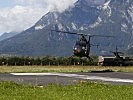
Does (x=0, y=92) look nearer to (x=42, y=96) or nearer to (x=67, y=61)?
(x=42, y=96)

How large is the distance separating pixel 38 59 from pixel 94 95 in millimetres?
93407

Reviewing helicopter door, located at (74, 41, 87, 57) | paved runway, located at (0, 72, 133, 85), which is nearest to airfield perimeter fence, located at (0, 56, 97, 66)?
helicopter door, located at (74, 41, 87, 57)

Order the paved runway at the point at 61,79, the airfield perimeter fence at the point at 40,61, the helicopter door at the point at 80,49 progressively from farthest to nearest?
1. the airfield perimeter fence at the point at 40,61
2. the helicopter door at the point at 80,49
3. the paved runway at the point at 61,79

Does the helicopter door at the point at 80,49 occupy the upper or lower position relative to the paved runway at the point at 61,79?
upper

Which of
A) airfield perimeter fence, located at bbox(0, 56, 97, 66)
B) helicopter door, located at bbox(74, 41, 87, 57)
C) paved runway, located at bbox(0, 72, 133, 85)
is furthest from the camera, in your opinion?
airfield perimeter fence, located at bbox(0, 56, 97, 66)

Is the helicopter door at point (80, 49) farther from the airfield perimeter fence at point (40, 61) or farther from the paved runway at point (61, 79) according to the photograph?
the airfield perimeter fence at point (40, 61)

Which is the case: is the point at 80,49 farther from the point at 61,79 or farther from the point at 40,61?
the point at 61,79

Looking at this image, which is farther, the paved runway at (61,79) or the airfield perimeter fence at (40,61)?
the airfield perimeter fence at (40,61)

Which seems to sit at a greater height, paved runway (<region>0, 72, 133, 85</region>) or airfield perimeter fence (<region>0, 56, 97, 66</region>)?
airfield perimeter fence (<region>0, 56, 97, 66</region>)

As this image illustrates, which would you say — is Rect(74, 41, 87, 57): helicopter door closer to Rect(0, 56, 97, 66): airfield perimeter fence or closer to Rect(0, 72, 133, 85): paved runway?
Rect(0, 72, 133, 85): paved runway

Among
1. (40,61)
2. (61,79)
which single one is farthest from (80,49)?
(61,79)

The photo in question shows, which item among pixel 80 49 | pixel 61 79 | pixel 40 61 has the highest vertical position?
pixel 80 49

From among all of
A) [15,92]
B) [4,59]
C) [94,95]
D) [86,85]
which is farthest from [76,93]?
[4,59]

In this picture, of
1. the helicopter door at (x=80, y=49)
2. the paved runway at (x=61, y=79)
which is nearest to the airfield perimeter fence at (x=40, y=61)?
the helicopter door at (x=80, y=49)
